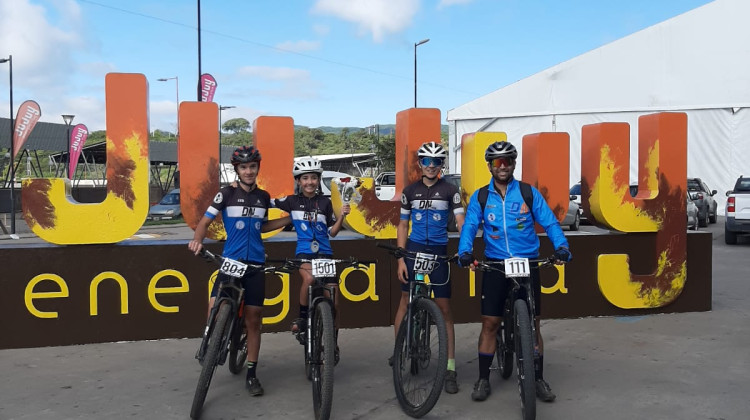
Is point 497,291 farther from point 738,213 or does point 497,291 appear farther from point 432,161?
point 738,213

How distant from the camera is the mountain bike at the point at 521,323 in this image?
4520 millimetres

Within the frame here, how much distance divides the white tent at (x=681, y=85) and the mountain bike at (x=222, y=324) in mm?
23961

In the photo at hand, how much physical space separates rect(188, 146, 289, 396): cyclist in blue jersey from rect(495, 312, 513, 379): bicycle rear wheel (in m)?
1.76

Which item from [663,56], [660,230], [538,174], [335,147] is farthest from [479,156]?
[335,147]

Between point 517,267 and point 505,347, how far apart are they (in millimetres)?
800

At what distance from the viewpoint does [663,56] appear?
28.8 metres

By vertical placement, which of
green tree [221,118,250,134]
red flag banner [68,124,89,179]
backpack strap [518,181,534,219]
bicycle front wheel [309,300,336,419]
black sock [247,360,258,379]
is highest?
green tree [221,118,250,134]

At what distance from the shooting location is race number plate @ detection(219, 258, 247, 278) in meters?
5.05

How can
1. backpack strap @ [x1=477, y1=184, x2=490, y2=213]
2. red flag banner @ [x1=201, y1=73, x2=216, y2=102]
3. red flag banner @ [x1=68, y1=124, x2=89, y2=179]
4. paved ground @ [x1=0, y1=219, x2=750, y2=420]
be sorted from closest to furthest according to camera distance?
1. paved ground @ [x1=0, y1=219, x2=750, y2=420]
2. backpack strap @ [x1=477, y1=184, x2=490, y2=213]
3. red flag banner @ [x1=68, y1=124, x2=89, y2=179]
4. red flag banner @ [x1=201, y1=73, x2=216, y2=102]

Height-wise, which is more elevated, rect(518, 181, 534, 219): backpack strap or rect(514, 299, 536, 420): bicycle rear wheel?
rect(518, 181, 534, 219): backpack strap

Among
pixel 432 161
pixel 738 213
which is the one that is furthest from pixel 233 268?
pixel 738 213

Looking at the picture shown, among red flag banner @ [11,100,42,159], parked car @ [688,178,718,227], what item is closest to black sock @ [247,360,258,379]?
parked car @ [688,178,718,227]

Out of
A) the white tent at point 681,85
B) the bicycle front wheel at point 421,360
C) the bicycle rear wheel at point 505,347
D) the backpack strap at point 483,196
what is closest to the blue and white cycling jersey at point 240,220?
the bicycle front wheel at point 421,360

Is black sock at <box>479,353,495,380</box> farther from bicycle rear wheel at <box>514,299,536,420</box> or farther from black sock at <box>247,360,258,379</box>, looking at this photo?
black sock at <box>247,360,258,379</box>
